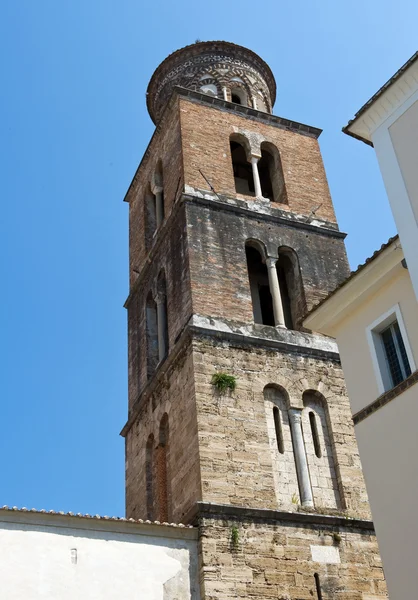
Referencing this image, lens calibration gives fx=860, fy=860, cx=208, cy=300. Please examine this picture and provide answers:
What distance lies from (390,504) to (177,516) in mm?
7214

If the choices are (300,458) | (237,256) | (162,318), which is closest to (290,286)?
(237,256)

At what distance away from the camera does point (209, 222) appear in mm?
19672

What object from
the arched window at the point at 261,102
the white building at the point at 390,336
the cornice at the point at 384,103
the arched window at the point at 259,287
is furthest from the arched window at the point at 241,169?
the white building at the point at 390,336

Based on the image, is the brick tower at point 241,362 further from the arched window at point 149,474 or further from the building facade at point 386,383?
the building facade at point 386,383

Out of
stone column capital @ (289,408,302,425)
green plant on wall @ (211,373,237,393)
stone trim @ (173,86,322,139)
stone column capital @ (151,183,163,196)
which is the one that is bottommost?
stone column capital @ (289,408,302,425)

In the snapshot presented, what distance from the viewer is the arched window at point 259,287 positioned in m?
20.2

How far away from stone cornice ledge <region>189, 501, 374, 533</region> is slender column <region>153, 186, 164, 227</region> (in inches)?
378

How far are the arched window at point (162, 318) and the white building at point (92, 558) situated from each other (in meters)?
6.06

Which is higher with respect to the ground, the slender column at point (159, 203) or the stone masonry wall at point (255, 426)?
the slender column at point (159, 203)

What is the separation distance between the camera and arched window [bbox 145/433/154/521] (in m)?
17.8

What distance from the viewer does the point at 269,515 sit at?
15.1 metres

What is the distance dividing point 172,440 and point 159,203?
7.99 meters

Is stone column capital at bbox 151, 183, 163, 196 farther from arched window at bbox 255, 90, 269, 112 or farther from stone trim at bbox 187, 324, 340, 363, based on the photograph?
stone trim at bbox 187, 324, 340, 363

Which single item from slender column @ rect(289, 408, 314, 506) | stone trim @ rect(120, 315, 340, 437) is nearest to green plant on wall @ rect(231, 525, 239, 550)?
slender column @ rect(289, 408, 314, 506)
